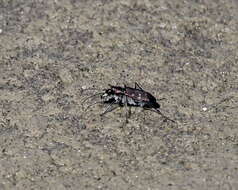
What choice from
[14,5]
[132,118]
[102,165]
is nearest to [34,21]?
[14,5]

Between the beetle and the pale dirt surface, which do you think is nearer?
the pale dirt surface

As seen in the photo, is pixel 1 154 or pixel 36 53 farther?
pixel 36 53

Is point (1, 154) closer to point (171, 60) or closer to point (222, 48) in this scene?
point (171, 60)

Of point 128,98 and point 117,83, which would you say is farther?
point 117,83

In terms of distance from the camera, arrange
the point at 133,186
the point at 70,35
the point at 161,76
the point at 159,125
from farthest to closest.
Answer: the point at 70,35 → the point at 161,76 → the point at 159,125 → the point at 133,186
